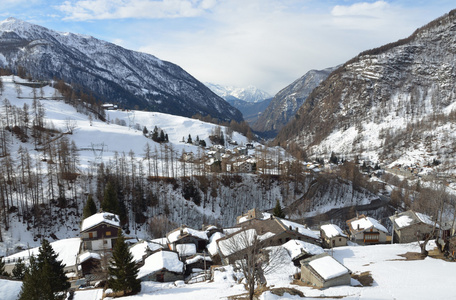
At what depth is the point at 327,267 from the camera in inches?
907

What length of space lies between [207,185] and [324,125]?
5134 inches

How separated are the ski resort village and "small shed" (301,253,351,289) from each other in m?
0.13

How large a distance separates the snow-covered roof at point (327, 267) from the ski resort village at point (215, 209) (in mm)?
135

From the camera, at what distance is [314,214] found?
63.8 meters

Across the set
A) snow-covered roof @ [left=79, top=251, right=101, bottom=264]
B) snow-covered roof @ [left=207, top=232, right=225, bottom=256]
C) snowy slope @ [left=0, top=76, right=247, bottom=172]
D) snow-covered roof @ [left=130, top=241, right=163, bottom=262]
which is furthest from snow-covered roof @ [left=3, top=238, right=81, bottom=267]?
snowy slope @ [left=0, top=76, right=247, bottom=172]

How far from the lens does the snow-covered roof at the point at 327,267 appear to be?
21.9m

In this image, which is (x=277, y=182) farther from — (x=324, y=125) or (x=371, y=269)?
(x=324, y=125)

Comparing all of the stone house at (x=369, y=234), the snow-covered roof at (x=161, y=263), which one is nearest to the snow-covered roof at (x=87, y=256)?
the snow-covered roof at (x=161, y=263)

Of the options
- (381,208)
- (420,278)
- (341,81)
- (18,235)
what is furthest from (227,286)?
(341,81)

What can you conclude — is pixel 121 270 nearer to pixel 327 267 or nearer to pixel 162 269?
pixel 162 269

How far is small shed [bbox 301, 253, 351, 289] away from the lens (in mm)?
21777

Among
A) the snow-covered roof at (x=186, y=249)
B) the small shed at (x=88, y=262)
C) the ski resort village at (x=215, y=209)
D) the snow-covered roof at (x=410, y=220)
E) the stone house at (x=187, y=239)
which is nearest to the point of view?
the ski resort village at (x=215, y=209)

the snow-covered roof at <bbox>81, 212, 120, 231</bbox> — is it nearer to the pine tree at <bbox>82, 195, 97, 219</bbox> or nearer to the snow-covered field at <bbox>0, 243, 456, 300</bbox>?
the pine tree at <bbox>82, 195, 97, 219</bbox>

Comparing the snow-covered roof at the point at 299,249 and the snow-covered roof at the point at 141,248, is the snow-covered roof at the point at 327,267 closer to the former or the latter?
the snow-covered roof at the point at 299,249
